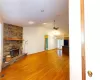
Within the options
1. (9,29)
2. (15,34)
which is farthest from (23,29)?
(9,29)

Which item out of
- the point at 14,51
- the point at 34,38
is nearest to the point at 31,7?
the point at 14,51

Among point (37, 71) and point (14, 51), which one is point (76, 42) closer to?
point (37, 71)

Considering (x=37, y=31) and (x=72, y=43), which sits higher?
(x=37, y=31)

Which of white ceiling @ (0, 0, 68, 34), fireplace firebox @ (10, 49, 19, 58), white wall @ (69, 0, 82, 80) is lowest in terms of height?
fireplace firebox @ (10, 49, 19, 58)

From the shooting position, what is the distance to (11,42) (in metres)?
6.85
